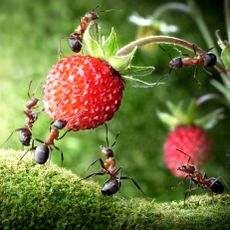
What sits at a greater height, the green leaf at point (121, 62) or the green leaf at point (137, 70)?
the green leaf at point (121, 62)

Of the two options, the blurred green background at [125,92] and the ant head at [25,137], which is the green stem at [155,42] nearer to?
the ant head at [25,137]

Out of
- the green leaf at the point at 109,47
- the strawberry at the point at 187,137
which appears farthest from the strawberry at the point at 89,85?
the strawberry at the point at 187,137

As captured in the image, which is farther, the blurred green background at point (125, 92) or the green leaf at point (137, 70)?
the blurred green background at point (125, 92)

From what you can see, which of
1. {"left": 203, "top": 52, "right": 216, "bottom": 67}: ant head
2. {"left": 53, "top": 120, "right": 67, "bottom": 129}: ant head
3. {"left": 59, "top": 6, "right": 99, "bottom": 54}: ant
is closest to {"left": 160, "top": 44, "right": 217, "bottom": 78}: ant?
{"left": 203, "top": 52, "right": 216, "bottom": 67}: ant head

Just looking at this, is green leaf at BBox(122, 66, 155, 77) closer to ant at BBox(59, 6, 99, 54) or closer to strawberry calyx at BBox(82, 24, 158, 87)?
strawberry calyx at BBox(82, 24, 158, 87)

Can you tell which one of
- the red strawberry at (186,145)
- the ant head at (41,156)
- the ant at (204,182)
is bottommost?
the red strawberry at (186,145)

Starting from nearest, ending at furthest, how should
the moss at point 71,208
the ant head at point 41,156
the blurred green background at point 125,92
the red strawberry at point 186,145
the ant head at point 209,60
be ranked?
A: the moss at point 71,208, the ant head at point 41,156, the ant head at point 209,60, the red strawberry at point 186,145, the blurred green background at point 125,92

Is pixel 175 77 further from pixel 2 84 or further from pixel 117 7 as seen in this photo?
pixel 2 84

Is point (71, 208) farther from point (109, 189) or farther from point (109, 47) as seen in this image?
point (109, 47)

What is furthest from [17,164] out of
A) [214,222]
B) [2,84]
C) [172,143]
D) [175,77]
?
[175,77]
